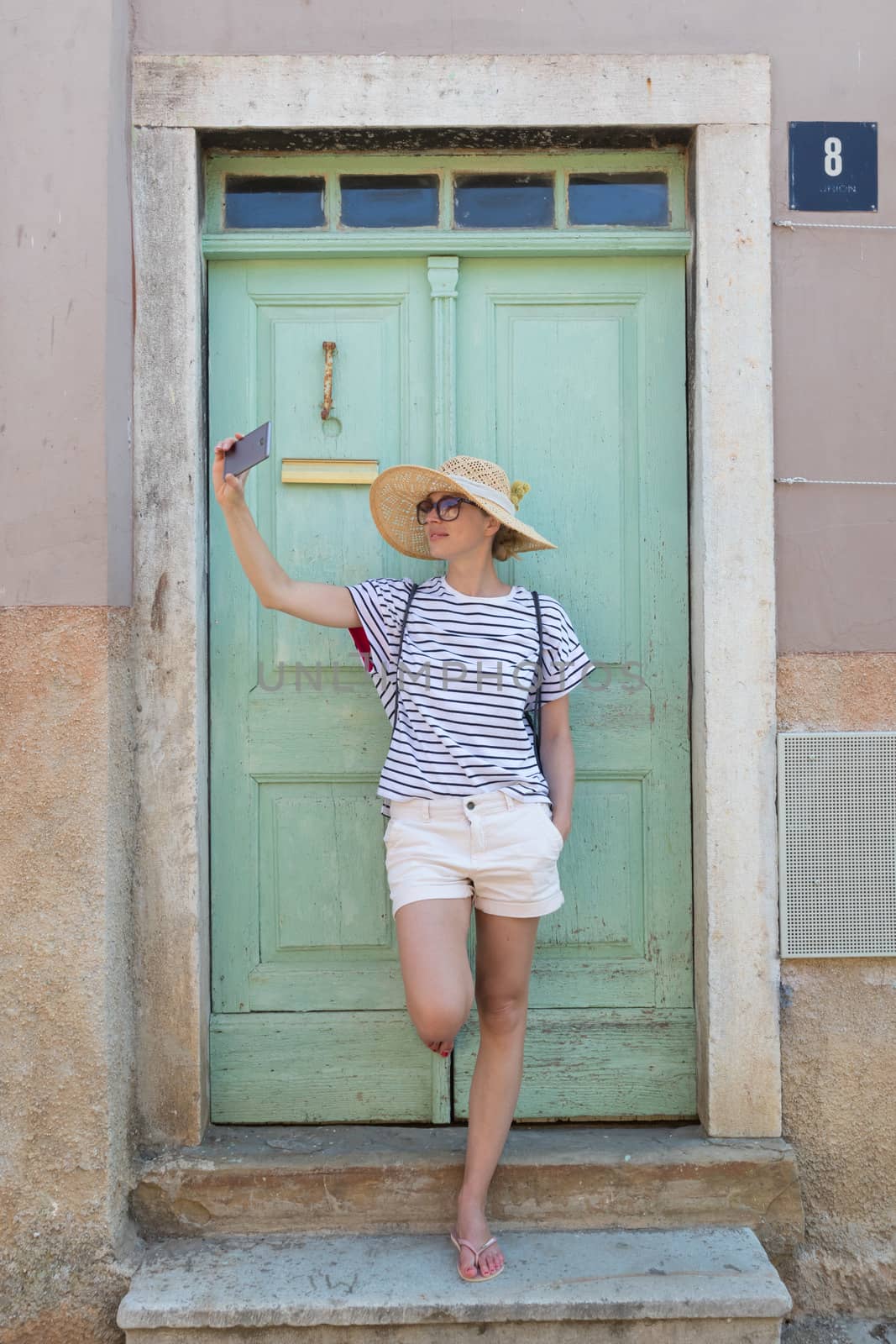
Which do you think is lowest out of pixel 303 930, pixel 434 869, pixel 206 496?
pixel 303 930

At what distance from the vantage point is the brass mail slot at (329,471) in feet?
11.4

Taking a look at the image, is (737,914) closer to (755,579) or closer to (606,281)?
(755,579)

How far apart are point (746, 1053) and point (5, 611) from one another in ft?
8.07

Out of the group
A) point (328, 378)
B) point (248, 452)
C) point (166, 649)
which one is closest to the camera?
point (248, 452)

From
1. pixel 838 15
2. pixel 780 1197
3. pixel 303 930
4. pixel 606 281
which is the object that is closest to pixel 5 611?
pixel 303 930

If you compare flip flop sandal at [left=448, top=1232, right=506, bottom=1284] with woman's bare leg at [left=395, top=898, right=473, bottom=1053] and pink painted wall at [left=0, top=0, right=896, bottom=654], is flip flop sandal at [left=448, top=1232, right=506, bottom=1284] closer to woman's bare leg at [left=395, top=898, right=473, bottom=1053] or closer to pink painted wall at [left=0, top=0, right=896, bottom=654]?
woman's bare leg at [left=395, top=898, right=473, bottom=1053]

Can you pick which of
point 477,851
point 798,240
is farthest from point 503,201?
point 477,851

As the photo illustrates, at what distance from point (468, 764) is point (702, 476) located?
117 centimetres

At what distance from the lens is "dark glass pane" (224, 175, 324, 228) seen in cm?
351

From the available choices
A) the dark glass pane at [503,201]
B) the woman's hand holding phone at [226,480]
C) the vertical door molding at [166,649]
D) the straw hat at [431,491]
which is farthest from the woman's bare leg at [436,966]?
the dark glass pane at [503,201]

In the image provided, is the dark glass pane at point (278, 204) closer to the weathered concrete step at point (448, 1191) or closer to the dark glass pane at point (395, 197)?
the dark glass pane at point (395, 197)

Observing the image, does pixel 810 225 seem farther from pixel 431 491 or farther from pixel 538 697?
pixel 538 697

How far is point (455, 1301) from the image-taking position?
2.86m

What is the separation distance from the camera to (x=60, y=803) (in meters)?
3.13
